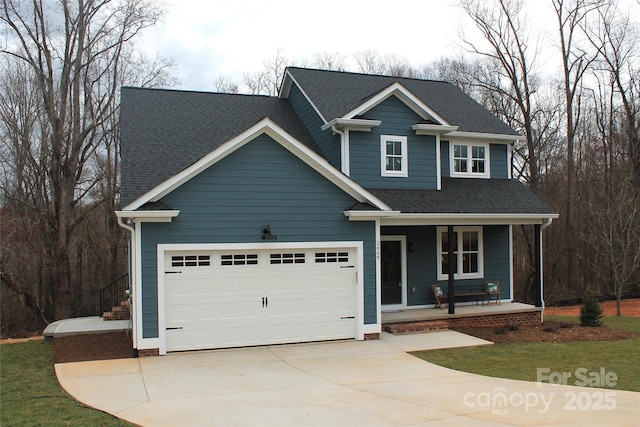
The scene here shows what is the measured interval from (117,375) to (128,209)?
10.3 ft

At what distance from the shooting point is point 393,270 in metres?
16.8

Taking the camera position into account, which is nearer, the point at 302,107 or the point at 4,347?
the point at 4,347

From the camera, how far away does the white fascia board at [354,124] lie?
15242 millimetres

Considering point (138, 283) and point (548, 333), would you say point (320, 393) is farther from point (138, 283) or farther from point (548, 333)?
point (548, 333)

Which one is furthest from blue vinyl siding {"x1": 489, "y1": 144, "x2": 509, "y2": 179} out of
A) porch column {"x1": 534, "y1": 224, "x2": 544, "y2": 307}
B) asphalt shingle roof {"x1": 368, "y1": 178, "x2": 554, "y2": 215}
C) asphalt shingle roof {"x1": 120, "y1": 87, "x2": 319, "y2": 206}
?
asphalt shingle roof {"x1": 120, "y1": 87, "x2": 319, "y2": 206}

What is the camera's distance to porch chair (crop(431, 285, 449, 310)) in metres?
16.5

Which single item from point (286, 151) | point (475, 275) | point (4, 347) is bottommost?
point (4, 347)

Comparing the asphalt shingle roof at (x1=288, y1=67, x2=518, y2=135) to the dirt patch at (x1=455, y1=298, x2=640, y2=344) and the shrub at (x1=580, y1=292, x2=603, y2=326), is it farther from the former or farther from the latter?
the dirt patch at (x1=455, y1=298, x2=640, y2=344)

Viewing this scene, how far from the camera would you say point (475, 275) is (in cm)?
1770

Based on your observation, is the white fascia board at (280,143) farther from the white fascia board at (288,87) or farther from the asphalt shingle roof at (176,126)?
the white fascia board at (288,87)

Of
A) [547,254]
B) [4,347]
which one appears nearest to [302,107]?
[4,347]

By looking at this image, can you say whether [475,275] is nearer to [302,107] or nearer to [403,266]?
[403,266]

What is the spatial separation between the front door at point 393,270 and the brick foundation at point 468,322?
1755mm

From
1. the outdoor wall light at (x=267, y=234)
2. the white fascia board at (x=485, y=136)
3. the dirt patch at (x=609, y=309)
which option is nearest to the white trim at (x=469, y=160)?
the white fascia board at (x=485, y=136)
